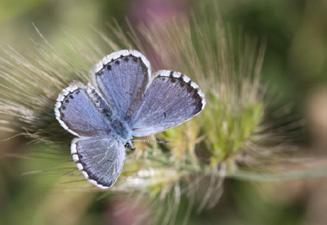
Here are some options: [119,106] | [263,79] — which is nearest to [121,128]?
[119,106]

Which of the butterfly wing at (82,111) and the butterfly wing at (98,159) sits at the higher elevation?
the butterfly wing at (82,111)

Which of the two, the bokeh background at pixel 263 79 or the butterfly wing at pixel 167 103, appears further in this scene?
the bokeh background at pixel 263 79

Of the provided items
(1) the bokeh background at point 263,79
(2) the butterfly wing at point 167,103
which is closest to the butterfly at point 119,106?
(2) the butterfly wing at point 167,103

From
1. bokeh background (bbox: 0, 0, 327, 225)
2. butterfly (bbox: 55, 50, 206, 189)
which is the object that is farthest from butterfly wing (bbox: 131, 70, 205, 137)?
bokeh background (bbox: 0, 0, 327, 225)

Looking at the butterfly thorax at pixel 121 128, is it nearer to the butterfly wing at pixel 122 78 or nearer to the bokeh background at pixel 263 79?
the butterfly wing at pixel 122 78

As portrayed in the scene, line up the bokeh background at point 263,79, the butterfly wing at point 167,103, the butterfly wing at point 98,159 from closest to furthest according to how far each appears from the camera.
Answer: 1. the butterfly wing at point 98,159
2. the butterfly wing at point 167,103
3. the bokeh background at point 263,79

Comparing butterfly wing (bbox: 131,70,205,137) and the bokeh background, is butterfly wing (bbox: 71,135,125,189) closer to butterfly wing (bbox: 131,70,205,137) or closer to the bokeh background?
butterfly wing (bbox: 131,70,205,137)
